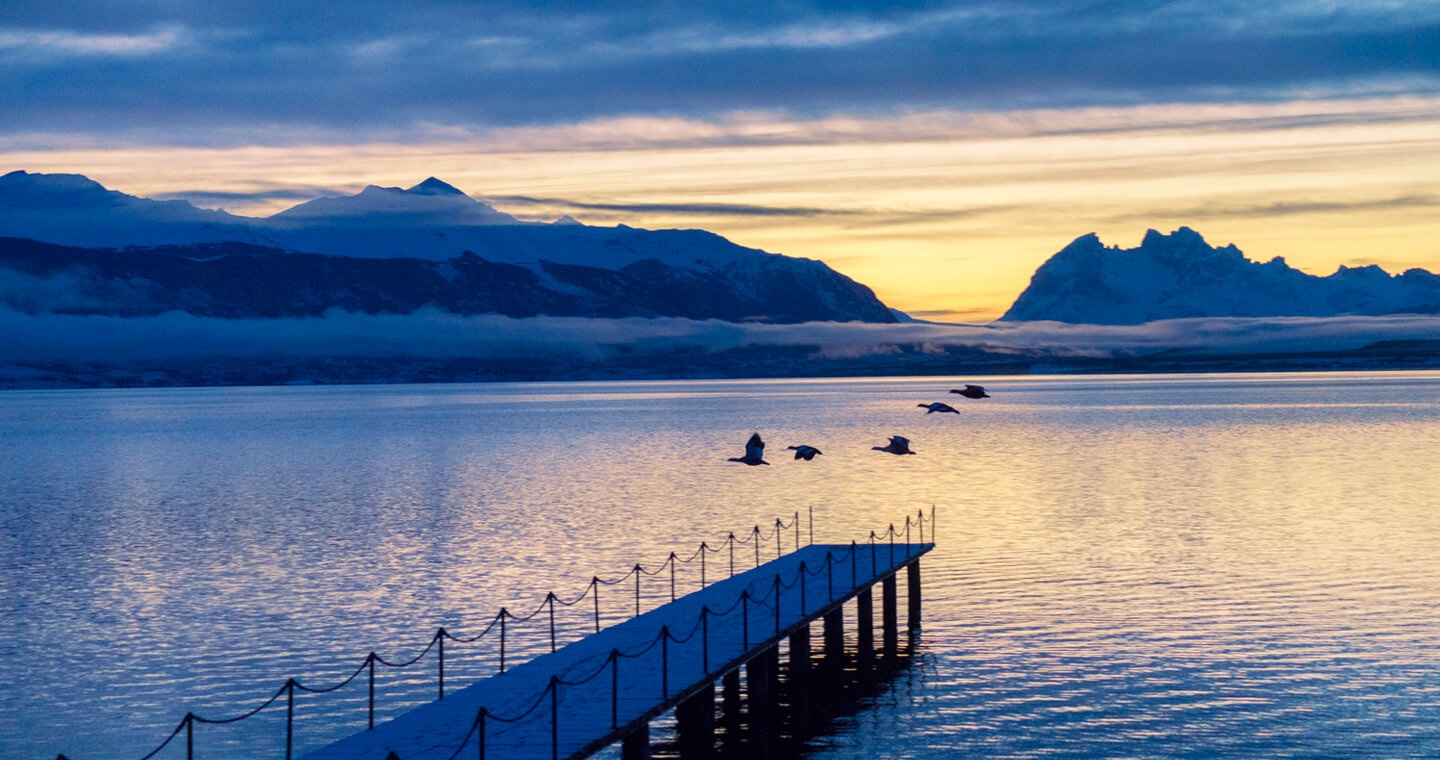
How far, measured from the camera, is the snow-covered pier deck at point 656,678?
27.0m

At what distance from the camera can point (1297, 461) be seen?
119 meters

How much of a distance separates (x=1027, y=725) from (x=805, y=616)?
686cm

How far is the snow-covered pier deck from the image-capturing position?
1063 inches

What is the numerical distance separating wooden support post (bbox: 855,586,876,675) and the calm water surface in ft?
5.42

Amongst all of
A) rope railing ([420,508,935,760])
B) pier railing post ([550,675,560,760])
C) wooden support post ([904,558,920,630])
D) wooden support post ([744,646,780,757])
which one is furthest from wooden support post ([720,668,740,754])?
wooden support post ([904,558,920,630])

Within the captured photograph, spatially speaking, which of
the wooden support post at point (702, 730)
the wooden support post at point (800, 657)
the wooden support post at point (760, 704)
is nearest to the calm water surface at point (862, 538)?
the wooden support post at point (760, 704)

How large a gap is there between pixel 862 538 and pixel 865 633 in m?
25.5

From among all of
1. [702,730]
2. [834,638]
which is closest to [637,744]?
[702,730]

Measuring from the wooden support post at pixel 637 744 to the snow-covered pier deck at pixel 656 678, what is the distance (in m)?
0.03

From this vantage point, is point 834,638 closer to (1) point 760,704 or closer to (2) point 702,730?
(1) point 760,704

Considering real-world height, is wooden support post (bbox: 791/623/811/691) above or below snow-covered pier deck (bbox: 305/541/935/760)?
below

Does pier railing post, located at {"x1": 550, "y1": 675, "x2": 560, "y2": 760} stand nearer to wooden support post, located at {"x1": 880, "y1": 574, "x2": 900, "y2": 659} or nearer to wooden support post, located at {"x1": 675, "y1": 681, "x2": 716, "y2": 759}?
wooden support post, located at {"x1": 675, "y1": 681, "x2": 716, "y2": 759}

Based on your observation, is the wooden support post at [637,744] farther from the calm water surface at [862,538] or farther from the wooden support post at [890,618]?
the wooden support post at [890,618]

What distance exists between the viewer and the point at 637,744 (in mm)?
29000
